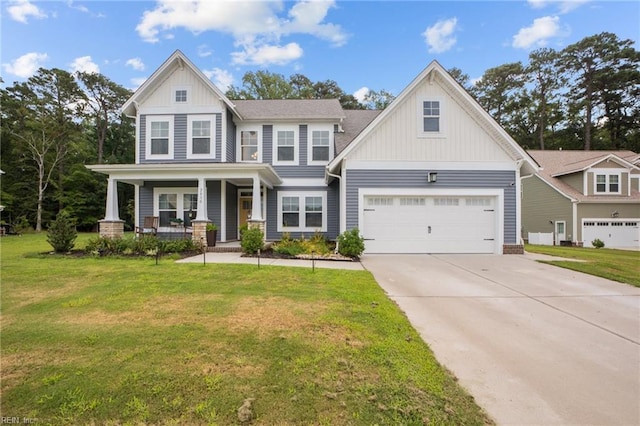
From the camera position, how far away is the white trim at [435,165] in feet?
35.1

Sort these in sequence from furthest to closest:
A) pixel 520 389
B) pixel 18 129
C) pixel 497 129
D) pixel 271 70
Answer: pixel 271 70
pixel 18 129
pixel 497 129
pixel 520 389

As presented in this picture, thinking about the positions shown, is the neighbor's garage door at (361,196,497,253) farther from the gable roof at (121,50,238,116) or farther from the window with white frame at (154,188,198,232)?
the gable roof at (121,50,238,116)

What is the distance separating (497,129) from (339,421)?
37.8 ft

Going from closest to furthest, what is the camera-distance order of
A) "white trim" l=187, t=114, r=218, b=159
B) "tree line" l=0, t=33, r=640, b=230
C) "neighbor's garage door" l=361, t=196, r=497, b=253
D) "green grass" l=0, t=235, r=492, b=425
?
"green grass" l=0, t=235, r=492, b=425, "neighbor's garage door" l=361, t=196, r=497, b=253, "white trim" l=187, t=114, r=218, b=159, "tree line" l=0, t=33, r=640, b=230

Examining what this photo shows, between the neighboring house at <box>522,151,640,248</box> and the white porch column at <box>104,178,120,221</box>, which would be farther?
the neighboring house at <box>522,151,640,248</box>

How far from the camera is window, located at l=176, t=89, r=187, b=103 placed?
1285 centimetres

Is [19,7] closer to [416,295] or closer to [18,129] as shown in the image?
[416,295]

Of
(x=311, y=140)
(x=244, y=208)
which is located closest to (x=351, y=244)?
(x=311, y=140)

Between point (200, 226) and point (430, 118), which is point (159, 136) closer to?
point (200, 226)

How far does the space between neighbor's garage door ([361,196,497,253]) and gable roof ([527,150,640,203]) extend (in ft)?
32.4

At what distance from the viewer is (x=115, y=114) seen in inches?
1258

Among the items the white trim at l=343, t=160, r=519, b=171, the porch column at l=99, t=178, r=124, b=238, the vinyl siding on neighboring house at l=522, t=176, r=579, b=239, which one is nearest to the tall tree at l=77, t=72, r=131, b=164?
the porch column at l=99, t=178, r=124, b=238

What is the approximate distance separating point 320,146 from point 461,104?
5.85 metres

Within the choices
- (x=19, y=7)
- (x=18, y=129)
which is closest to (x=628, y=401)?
(x=19, y=7)
